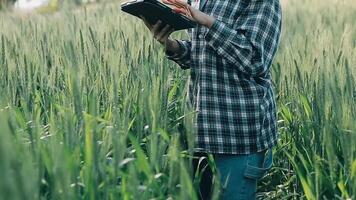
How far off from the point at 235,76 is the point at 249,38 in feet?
0.40

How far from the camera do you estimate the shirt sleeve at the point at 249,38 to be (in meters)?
1.64

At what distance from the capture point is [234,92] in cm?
175

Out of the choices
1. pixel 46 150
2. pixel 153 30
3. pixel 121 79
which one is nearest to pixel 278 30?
pixel 153 30

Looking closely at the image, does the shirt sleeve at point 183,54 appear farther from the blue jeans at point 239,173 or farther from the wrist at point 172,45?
the blue jeans at point 239,173

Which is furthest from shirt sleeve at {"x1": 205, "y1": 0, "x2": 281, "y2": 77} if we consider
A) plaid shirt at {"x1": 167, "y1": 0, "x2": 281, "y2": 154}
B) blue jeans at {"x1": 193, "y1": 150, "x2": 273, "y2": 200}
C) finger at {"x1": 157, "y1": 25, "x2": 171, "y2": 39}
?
blue jeans at {"x1": 193, "y1": 150, "x2": 273, "y2": 200}

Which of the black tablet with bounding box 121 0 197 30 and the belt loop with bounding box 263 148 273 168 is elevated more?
the black tablet with bounding box 121 0 197 30

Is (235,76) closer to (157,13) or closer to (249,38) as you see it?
(249,38)

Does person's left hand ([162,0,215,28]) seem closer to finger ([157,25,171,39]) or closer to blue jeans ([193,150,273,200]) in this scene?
finger ([157,25,171,39])

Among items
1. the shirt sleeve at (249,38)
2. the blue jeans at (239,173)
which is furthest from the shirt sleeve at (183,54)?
the blue jeans at (239,173)

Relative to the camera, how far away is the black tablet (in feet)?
5.41

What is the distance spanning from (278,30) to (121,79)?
1.91 ft

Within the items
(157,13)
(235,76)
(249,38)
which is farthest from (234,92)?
(157,13)

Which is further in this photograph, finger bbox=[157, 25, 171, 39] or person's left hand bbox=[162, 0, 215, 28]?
finger bbox=[157, 25, 171, 39]

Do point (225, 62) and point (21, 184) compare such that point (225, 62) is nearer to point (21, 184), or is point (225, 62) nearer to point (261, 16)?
point (261, 16)
